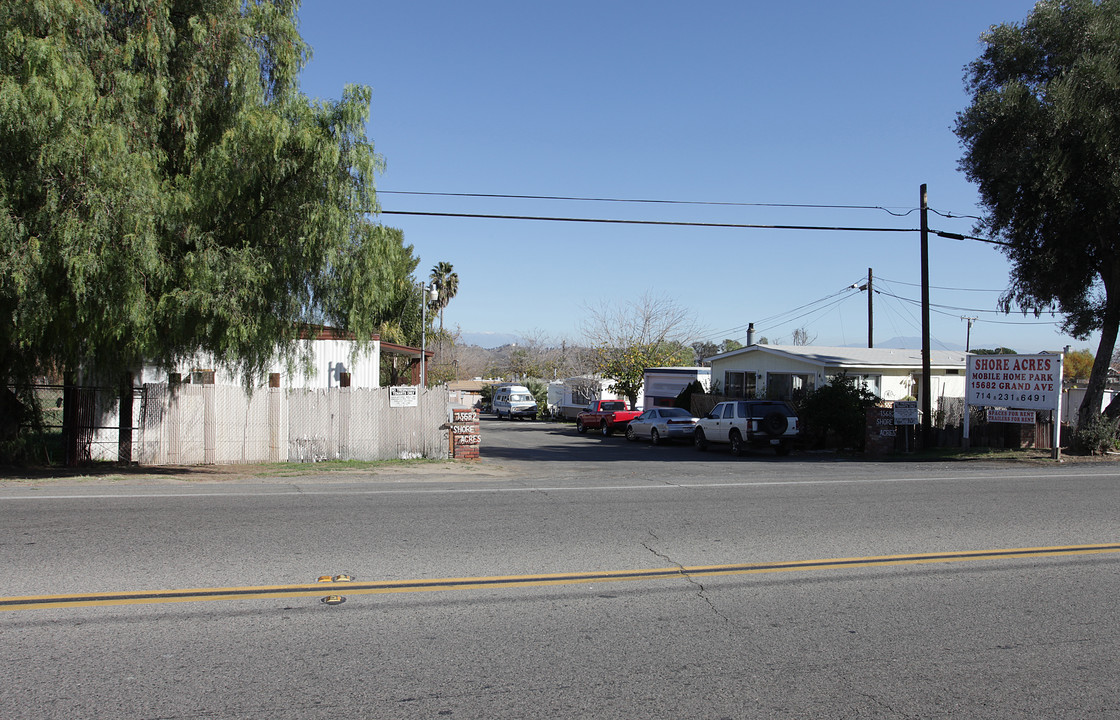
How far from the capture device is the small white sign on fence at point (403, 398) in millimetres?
19453

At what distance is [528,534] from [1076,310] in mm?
21152

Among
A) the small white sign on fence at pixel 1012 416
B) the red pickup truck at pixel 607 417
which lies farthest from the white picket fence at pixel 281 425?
the red pickup truck at pixel 607 417

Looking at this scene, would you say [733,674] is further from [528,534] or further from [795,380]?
[795,380]

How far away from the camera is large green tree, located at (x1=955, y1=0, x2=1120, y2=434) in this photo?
1970 centimetres

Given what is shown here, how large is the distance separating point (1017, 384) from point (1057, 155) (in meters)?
6.17

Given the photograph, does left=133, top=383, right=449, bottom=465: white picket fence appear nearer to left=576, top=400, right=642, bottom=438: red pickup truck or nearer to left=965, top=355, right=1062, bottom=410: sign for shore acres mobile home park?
left=965, top=355, right=1062, bottom=410: sign for shore acres mobile home park

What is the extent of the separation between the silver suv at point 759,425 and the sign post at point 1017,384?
16.4 ft

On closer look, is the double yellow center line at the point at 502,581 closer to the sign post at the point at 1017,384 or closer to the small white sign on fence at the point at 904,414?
the sign post at the point at 1017,384

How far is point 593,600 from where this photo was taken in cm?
626

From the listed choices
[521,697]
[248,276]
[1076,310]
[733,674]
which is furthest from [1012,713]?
[1076,310]

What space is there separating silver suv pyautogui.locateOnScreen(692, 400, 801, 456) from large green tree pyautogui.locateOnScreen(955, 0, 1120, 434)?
25.2ft

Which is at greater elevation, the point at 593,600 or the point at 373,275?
the point at 373,275

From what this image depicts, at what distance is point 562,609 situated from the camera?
601cm

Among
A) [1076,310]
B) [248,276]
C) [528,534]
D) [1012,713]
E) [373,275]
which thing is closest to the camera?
[1012,713]
